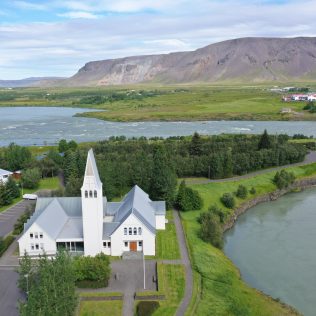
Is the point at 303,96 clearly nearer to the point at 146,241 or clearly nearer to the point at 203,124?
the point at 203,124

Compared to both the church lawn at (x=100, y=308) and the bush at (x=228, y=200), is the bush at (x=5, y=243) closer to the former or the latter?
the church lawn at (x=100, y=308)

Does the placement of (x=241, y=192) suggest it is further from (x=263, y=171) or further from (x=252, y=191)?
(x=263, y=171)

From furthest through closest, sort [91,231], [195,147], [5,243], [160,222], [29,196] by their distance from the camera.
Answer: [195,147]
[29,196]
[160,222]
[5,243]
[91,231]

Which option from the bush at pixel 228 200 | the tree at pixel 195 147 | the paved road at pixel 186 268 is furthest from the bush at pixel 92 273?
the tree at pixel 195 147

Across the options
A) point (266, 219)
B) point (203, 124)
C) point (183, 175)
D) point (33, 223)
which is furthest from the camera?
point (203, 124)

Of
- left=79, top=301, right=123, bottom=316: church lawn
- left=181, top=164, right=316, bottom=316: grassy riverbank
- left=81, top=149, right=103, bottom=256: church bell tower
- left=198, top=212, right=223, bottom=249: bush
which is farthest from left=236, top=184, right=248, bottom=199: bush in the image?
left=79, top=301, right=123, bottom=316: church lawn

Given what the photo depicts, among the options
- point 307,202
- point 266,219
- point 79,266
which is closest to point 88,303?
point 79,266

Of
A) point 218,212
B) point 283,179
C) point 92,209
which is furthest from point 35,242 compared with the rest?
point 283,179
